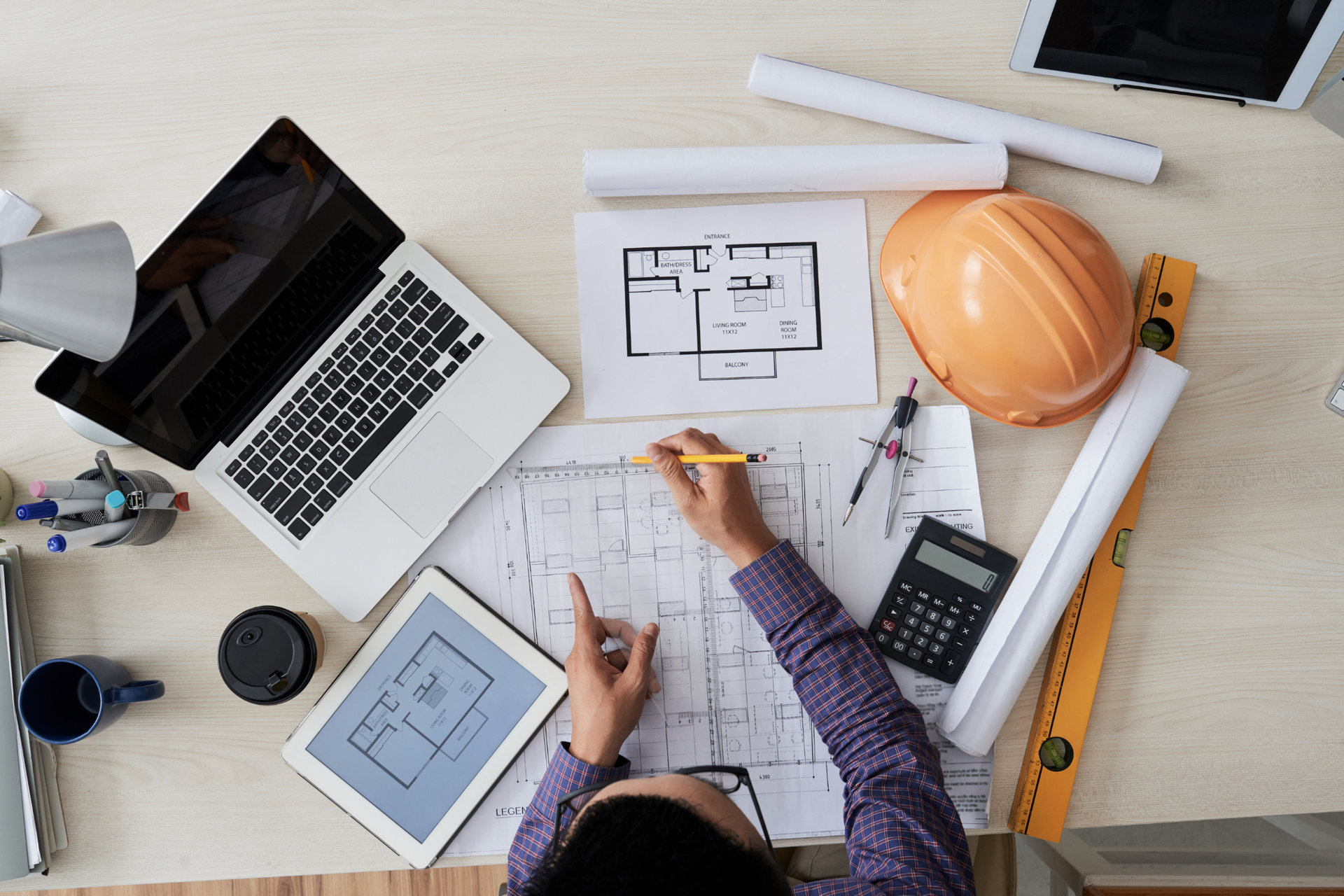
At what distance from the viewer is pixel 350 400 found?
32.4 inches

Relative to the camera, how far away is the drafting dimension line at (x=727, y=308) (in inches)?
34.1

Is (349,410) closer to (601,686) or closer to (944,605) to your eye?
(601,686)

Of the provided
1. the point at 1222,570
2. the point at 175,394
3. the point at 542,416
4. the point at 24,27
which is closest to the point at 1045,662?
the point at 1222,570

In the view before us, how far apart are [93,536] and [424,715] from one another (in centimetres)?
37

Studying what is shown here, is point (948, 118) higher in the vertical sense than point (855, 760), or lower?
higher

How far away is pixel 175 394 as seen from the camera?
0.74 meters

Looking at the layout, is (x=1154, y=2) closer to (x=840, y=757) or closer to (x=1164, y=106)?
(x=1164, y=106)

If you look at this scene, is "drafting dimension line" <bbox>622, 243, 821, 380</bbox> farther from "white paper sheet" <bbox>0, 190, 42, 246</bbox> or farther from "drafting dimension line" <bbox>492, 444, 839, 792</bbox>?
"white paper sheet" <bbox>0, 190, 42, 246</bbox>

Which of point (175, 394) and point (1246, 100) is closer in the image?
point (175, 394)

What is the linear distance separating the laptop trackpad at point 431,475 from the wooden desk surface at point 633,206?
10cm

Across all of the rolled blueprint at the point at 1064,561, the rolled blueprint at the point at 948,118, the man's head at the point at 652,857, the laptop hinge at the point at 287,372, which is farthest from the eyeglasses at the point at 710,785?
the rolled blueprint at the point at 948,118

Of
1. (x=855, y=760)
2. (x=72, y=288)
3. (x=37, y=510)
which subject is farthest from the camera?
(x=855, y=760)

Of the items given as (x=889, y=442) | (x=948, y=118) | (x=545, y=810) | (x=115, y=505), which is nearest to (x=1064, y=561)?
(x=889, y=442)

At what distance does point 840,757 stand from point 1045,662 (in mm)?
259
